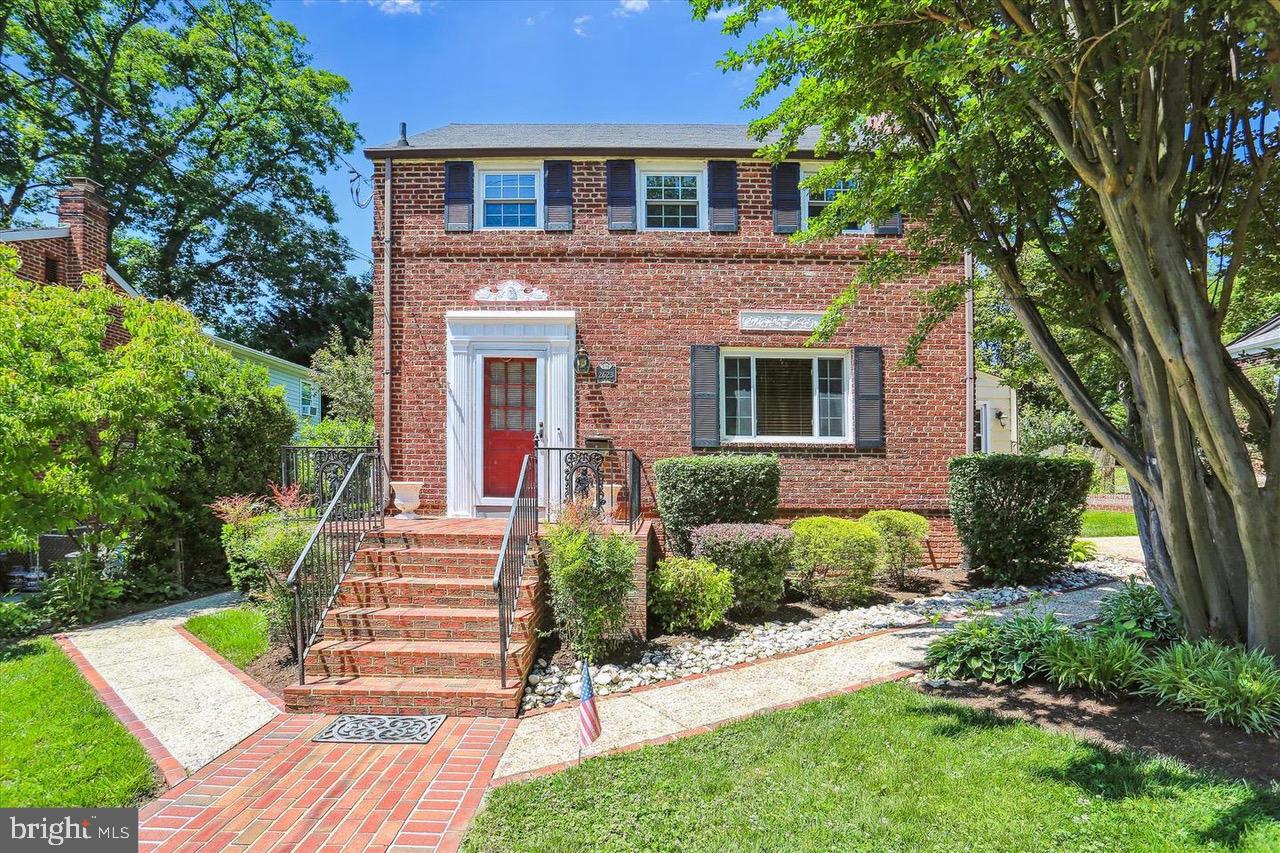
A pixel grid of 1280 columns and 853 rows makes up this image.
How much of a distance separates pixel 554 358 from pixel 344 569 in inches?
157

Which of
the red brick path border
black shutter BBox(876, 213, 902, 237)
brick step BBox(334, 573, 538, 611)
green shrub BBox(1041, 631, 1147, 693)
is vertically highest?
black shutter BBox(876, 213, 902, 237)

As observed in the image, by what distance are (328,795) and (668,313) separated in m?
6.86

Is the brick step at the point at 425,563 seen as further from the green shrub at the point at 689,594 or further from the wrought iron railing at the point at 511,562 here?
the green shrub at the point at 689,594

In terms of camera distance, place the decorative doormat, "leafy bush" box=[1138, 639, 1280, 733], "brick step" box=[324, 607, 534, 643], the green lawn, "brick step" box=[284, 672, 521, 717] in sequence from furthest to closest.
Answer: "brick step" box=[324, 607, 534, 643] < "brick step" box=[284, 672, 521, 717] < the decorative doormat < "leafy bush" box=[1138, 639, 1280, 733] < the green lawn

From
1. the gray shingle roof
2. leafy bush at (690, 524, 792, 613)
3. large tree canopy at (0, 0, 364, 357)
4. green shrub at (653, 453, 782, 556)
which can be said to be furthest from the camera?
large tree canopy at (0, 0, 364, 357)

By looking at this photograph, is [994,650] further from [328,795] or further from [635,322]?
[635,322]

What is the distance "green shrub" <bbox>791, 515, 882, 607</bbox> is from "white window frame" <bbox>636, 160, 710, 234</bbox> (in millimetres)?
4714

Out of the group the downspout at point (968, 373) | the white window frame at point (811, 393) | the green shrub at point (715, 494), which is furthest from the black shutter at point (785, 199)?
the green shrub at point (715, 494)

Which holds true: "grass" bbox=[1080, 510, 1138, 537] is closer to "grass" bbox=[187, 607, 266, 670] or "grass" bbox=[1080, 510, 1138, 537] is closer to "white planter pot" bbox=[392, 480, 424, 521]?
"white planter pot" bbox=[392, 480, 424, 521]

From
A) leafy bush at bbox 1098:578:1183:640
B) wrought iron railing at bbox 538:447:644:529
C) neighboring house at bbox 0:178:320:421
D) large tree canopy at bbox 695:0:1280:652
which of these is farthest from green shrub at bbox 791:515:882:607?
neighboring house at bbox 0:178:320:421

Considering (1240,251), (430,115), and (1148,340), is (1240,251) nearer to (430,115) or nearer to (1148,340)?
(1148,340)

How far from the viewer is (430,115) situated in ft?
35.5

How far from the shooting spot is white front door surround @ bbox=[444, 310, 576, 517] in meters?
8.45

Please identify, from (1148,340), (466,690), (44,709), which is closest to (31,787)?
(44,709)
